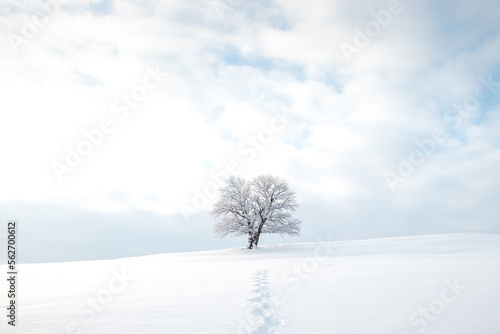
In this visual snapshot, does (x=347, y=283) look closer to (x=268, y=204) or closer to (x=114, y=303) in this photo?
(x=114, y=303)

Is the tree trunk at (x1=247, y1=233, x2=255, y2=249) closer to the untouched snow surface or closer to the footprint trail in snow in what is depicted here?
the untouched snow surface

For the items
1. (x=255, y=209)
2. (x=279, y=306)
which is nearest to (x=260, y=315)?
(x=279, y=306)

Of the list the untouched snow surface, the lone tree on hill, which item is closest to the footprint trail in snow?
the untouched snow surface

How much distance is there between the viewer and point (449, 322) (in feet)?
14.4

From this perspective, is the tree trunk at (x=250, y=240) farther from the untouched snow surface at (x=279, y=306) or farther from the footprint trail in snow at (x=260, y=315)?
the footprint trail in snow at (x=260, y=315)

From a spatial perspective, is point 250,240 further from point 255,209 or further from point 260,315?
point 260,315

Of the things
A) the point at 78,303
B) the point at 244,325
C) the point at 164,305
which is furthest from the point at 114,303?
the point at 244,325

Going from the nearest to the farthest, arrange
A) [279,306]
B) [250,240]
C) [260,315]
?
[260,315] → [279,306] → [250,240]

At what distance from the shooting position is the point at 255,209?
26.4 m

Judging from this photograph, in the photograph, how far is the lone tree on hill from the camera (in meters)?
25.8

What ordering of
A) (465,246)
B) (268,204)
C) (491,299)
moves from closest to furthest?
(491,299) < (465,246) < (268,204)

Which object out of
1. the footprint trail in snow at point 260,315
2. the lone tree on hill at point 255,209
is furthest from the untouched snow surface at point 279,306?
the lone tree on hill at point 255,209

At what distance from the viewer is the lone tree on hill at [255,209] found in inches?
1014

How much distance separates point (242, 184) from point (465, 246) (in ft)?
62.0
